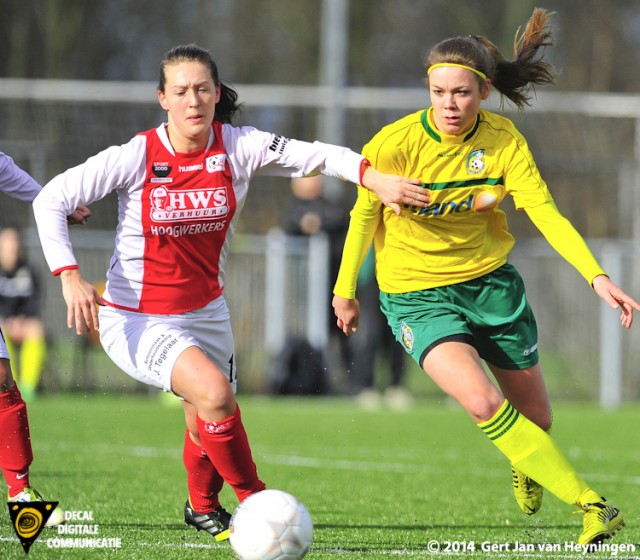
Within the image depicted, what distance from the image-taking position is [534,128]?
1642cm

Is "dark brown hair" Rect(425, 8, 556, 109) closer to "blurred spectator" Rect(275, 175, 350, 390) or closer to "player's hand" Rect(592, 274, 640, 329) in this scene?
"player's hand" Rect(592, 274, 640, 329)

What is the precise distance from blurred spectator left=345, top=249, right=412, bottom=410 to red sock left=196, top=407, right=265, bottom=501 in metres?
7.80

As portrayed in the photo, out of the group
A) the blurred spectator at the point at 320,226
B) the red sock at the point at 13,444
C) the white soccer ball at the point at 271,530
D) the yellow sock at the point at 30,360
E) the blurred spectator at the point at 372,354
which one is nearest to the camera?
the white soccer ball at the point at 271,530

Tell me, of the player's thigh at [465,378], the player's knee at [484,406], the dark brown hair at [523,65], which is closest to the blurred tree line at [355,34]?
the dark brown hair at [523,65]

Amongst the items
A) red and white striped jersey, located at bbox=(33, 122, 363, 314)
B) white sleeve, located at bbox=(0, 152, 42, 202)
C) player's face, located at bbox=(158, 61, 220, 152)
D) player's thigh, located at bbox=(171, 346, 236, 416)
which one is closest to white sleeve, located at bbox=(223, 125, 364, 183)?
red and white striped jersey, located at bbox=(33, 122, 363, 314)

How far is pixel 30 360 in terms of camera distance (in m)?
12.6

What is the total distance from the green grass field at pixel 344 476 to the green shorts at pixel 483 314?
81cm

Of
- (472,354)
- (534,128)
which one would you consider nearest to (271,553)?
(472,354)

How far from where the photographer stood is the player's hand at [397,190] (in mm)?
4723

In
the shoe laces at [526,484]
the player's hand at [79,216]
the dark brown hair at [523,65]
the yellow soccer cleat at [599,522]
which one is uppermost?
the dark brown hair at [523,65]

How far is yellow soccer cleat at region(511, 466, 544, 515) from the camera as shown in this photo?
5734mm

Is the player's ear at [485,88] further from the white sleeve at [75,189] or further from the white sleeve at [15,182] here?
the white sleeve at [15,182]

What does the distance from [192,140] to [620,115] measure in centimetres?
1140

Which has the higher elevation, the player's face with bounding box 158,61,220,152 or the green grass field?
the player's face with bounding box 158,61,220,152
